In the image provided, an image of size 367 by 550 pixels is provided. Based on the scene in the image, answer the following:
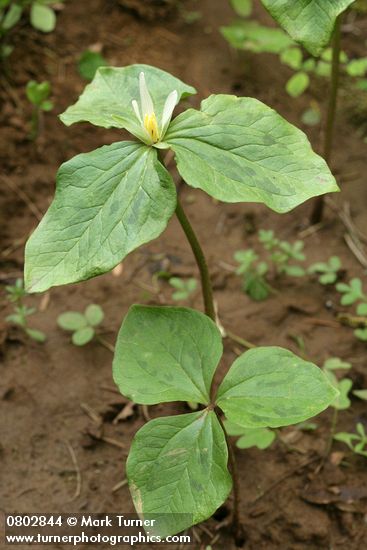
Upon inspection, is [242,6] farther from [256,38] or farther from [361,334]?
[361,334]

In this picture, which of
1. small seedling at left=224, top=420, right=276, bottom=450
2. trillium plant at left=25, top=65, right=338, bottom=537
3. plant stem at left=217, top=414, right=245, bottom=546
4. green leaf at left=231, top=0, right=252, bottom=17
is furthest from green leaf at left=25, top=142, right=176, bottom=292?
green leaf at left=231, top=0, right=252, bottom=17

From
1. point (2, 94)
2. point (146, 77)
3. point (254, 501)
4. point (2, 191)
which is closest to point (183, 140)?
point (146, 77)

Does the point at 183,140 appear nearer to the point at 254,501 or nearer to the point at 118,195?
the point at 118,195

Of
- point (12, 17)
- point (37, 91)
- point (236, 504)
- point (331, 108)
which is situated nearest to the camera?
point (236, 504)

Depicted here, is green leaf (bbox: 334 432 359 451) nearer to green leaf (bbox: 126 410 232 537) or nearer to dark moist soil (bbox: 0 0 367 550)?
dark moist soil (bbox: 0 0 367 550)

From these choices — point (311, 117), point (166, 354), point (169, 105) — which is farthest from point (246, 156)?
point (311, 117)

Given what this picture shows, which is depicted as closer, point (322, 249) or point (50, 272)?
point (50, 272)

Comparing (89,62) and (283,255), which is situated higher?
(89,62)

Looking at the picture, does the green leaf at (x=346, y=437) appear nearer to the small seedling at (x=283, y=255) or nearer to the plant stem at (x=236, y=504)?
the plant stem at (x=236, y=504)
